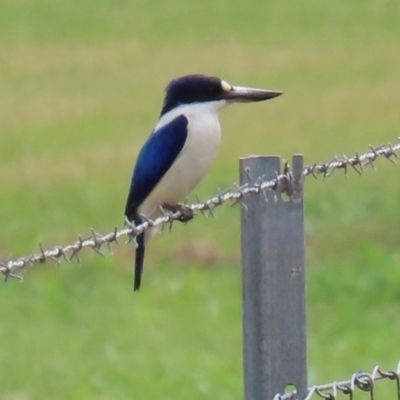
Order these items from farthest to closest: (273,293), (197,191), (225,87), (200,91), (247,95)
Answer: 1. (197,191)
2. (200,91)
3. (225,87)
4. (247,95)
5. (273,293)

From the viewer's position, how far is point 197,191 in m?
15.5

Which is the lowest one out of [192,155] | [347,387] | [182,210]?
[347,387]

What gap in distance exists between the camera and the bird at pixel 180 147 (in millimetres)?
5316

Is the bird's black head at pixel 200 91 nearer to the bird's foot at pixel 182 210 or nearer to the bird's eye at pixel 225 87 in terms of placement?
the bird's eye at pixel 225 87

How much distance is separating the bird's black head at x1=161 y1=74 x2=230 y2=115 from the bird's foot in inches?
13.6

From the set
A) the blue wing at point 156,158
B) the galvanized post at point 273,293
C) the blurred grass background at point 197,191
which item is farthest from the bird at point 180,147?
the blurred grass background at point 197,191

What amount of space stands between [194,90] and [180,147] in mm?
214

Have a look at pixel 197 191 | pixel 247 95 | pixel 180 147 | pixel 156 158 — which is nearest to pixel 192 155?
pixel 180 147

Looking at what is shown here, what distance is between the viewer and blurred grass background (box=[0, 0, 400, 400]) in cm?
953

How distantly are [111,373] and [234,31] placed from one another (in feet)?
75.9

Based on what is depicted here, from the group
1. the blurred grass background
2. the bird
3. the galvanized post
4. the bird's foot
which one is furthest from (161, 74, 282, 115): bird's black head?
the blurred grass background

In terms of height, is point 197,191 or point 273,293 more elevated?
point 197,191

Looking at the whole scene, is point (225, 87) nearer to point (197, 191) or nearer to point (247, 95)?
point (247, 95)

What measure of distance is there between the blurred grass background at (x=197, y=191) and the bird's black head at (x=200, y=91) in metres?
3.25
